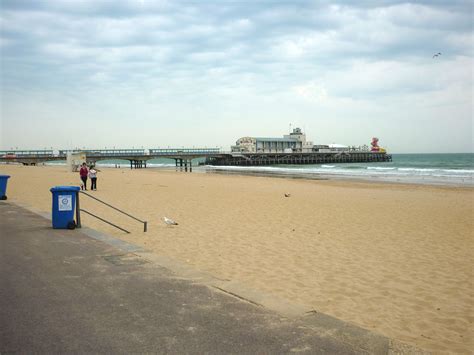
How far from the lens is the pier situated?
246 feet

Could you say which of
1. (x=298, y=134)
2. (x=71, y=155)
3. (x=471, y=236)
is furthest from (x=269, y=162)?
(x=471, y=236)

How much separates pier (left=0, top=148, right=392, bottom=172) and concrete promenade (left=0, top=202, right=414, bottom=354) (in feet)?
224

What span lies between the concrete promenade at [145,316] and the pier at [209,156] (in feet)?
224

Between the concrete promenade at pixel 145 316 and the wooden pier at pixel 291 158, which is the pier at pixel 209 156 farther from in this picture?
the concrete promenade at pixel 145 316

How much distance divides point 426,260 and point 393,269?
1.06 meters

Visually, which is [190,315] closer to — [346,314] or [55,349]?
[55,349]

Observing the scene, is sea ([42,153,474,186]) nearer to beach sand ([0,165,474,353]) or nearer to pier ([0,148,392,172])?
pier ([0,148,392,172])

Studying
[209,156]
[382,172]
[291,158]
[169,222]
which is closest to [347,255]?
[169,222]

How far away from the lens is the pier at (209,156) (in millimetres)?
74938

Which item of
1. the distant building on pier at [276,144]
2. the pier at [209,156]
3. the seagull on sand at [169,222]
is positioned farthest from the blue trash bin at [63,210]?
the distant building on pier at [276,144]

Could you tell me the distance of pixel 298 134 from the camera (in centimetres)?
11525

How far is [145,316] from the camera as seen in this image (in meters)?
4.04

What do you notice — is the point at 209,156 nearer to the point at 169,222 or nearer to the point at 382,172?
the point at 382,172

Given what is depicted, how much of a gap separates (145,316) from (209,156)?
82.9 m
